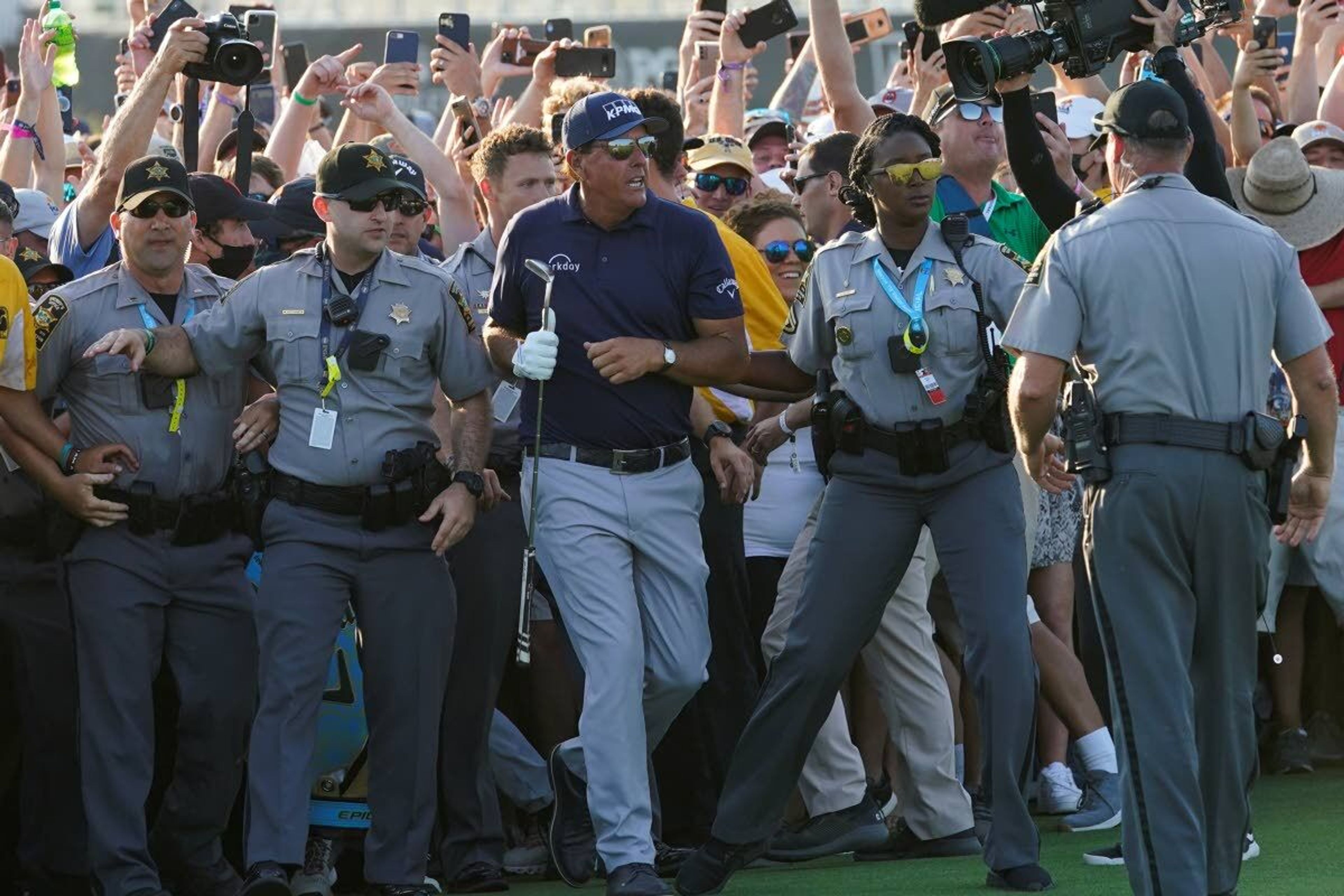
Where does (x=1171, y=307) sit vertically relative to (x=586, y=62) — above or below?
above

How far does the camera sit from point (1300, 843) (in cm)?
786

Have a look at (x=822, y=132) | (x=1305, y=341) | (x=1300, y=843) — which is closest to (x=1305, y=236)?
(x=822, y=132)

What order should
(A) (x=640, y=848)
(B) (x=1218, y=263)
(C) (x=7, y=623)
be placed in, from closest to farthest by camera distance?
(B) (x=1218, y=263)
(A) (x=640, y=848)
(C) (x=7, y=623)

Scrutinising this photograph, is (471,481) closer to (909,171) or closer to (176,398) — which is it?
(176,398)

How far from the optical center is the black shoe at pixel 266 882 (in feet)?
22.4

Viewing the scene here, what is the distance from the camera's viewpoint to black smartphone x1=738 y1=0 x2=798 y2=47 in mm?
11031

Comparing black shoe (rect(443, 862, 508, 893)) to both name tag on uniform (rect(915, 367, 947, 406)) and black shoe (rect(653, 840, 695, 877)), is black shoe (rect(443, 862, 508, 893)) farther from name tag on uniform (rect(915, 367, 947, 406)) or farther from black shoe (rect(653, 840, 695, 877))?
name tag on uniform (rect(915, 367, 947, 406))

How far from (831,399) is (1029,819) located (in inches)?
57.8

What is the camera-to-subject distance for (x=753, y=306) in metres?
8.27

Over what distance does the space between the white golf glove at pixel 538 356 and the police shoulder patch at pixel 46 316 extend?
4.89ft

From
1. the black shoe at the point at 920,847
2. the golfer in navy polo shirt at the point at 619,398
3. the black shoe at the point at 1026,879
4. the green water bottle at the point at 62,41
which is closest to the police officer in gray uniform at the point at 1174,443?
the black shoe at the point at 1026,879

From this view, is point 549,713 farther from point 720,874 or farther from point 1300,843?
point 1300,843

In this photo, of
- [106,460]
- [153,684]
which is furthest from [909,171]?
[153,684]

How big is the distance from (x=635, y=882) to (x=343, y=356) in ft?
6.17
